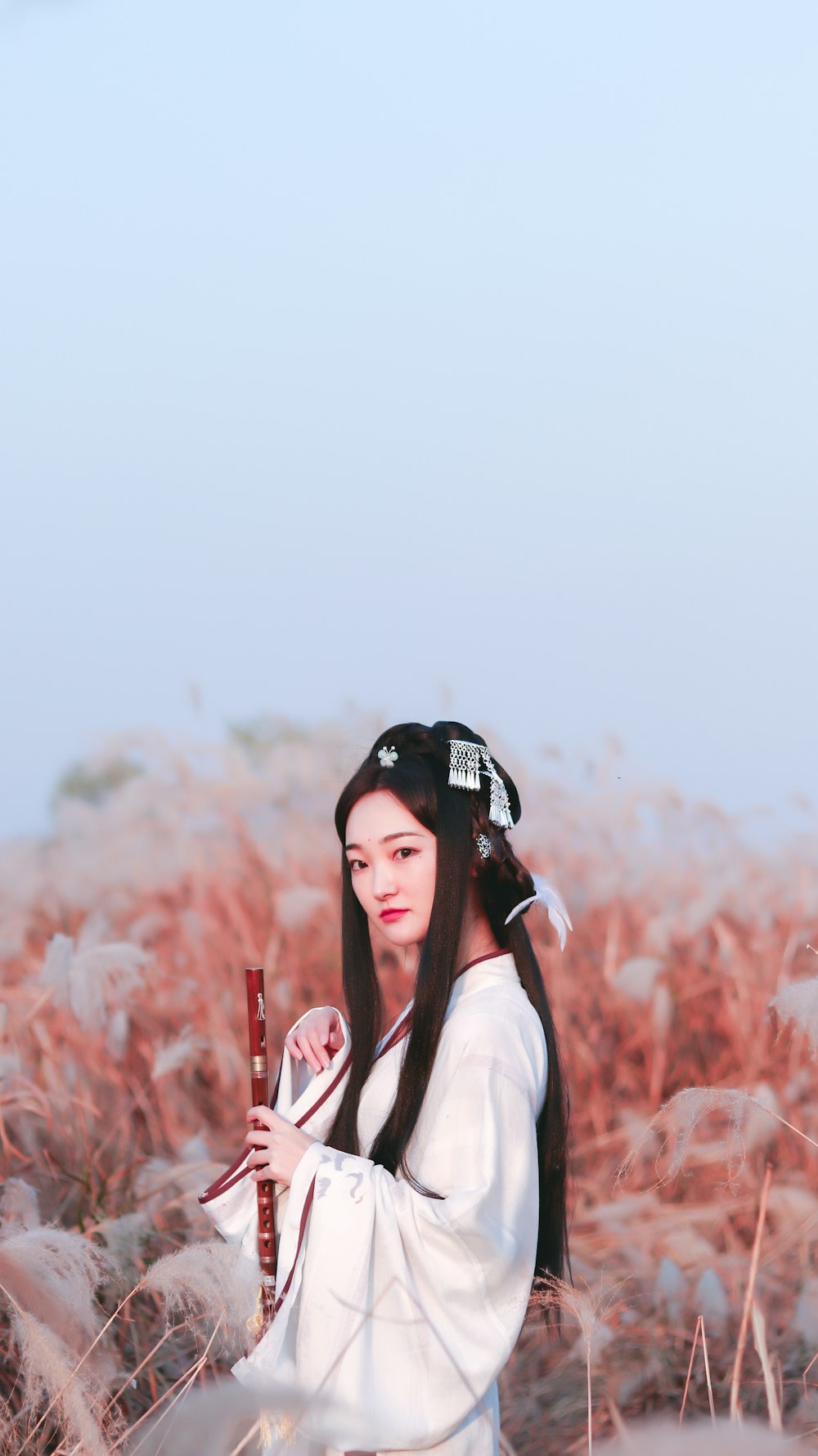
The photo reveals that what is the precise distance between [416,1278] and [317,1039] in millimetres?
494

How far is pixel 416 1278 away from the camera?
6.48 feet

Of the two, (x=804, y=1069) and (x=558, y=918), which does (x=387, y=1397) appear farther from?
(x=804, y=1069)

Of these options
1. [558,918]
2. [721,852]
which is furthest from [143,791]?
[558,918]

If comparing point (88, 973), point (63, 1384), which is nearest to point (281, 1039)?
point (88, 973)

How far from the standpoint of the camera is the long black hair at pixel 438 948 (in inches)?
84.4

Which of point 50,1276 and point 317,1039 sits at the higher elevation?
point 317,1039

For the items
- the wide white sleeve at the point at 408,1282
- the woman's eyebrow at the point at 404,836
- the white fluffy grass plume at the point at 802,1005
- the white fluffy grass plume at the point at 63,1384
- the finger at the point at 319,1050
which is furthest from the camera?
the finger at the point at 319,1050

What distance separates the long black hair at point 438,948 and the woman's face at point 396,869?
22 millimetres

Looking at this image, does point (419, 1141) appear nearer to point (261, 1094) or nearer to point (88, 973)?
point (261, 1094)

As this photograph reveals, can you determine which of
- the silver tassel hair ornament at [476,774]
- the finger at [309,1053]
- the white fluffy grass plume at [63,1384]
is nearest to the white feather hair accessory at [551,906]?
the silver tassel hair ornament at [476,774]

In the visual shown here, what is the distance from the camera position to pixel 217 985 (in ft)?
14.4

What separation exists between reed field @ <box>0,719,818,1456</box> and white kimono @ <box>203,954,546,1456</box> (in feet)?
0.51

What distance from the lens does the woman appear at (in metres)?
1.95

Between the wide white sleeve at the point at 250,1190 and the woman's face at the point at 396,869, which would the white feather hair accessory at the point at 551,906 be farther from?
the wide white sleeve at the point at 250,1190
